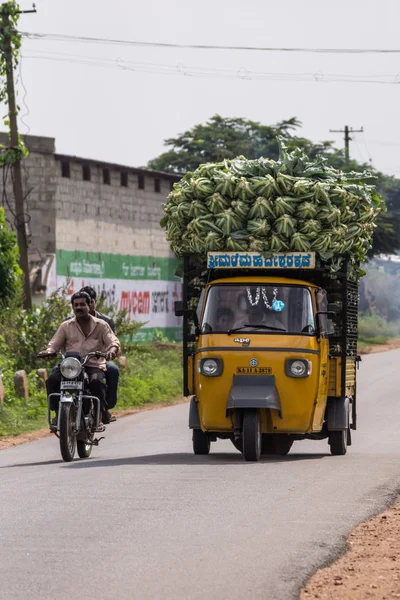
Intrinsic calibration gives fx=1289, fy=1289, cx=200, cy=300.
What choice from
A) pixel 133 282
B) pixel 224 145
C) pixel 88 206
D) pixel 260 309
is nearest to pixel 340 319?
pixel 260 309

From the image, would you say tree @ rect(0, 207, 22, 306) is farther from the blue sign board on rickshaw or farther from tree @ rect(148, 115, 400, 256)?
tree @ rect(148, 115, 400, 256)

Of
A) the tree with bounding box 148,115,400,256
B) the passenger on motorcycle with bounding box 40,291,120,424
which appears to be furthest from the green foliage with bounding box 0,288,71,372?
the tree with bounding box 148,115,400,256

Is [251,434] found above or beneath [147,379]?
above

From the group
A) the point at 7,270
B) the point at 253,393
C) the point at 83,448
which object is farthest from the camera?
the point at 7,270

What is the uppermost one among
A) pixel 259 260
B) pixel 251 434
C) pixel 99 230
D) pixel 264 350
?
pixel 99 230

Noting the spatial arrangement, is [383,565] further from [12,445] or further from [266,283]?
[12,445]

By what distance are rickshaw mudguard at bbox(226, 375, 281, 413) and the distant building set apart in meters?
21.0

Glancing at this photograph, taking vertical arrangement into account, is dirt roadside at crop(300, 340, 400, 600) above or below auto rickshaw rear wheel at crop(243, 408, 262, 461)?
below

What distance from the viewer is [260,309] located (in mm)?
14766

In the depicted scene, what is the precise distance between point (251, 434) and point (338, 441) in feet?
6.76

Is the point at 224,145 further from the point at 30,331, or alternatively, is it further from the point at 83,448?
the point at 83,448

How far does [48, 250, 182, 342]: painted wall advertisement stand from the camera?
1556 inches

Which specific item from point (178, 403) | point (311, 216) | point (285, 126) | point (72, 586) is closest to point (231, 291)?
point (311, 216)

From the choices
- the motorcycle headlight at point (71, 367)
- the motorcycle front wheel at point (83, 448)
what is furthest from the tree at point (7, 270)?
the motorcycle headlight at point (71, 367)
